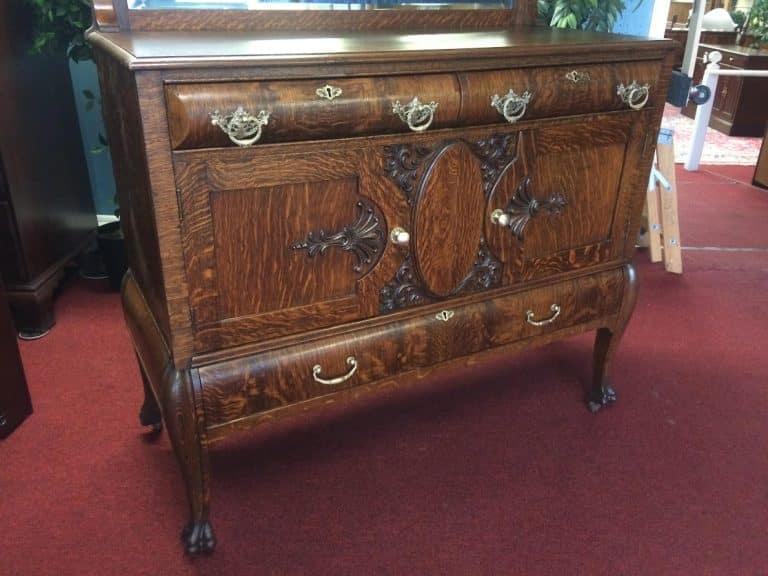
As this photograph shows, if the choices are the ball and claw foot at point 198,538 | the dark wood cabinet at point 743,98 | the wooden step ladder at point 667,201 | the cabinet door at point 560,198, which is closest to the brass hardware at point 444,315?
the cabinet door at point 560,198

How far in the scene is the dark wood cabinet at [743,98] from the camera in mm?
4883

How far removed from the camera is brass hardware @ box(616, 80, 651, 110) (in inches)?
53.2

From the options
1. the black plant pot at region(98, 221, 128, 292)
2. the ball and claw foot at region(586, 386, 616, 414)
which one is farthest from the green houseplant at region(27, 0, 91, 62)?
the ball and claw foot at region(586, 386, 616, 414)

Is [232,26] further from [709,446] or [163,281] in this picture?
[709,446]

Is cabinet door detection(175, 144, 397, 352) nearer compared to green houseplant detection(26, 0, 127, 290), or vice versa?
cabinet door detection(175, 144, 397, 352)

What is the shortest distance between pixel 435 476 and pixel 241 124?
3.12 ft

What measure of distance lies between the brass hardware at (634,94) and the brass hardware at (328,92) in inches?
24.5

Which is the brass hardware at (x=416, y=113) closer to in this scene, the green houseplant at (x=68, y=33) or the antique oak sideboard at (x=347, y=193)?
the antique oak sideboard at (x=347, y=193)

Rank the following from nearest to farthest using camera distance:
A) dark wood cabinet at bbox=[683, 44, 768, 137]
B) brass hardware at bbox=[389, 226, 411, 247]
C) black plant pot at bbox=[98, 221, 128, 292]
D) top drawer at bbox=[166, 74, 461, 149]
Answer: top drawer at bbox=[166, 74, 461, 149]
brass hardware at bbox=[389, 226, 411, 247]
black plant pot at bbox=[98, 221, 128, 292]
dark wood cabinet at bbox=[683, 44, 768, 137]

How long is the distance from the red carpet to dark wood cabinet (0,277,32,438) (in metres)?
0.04

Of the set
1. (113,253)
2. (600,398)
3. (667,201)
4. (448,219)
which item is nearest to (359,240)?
(448,219)

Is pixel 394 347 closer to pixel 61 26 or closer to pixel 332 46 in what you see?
pixel 332 46

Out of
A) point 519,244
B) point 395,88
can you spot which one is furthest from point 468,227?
point 395,88

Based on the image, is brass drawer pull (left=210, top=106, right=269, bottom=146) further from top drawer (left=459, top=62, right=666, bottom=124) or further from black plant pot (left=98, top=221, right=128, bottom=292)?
black plant pot (left=98, top=221, right=128, bottom=292)
